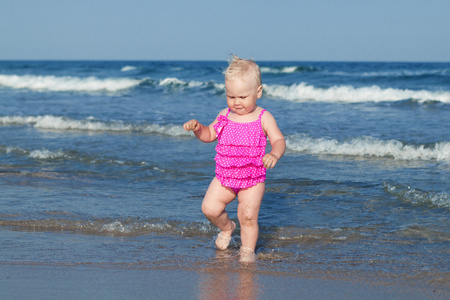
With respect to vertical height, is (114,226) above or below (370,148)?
below

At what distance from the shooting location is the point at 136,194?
5.28m

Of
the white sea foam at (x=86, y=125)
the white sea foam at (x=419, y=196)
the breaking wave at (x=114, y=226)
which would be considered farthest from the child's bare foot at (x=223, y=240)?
the white sea foam at (x=86, y=125)

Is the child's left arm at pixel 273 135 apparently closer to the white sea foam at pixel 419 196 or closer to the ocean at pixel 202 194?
the ocean at pixel 202 194

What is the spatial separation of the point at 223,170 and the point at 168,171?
9.47 ft

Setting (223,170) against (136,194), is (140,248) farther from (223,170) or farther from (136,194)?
(136,194)

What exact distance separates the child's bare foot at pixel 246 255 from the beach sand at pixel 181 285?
0.66 ft

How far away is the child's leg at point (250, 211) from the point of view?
3473 millimetres

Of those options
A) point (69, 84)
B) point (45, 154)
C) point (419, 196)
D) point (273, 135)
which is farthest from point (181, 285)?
point (69, 84)

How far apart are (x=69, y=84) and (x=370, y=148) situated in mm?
23097

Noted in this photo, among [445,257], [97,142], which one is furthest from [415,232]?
[97,142]

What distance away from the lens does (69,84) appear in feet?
90.7

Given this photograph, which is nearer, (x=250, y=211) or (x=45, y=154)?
(x=250, y=211)

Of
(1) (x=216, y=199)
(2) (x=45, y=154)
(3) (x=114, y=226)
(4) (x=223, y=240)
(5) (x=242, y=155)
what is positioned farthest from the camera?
(2) (x=45, y=154)

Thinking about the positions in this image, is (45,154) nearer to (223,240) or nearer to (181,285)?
(223,240)
